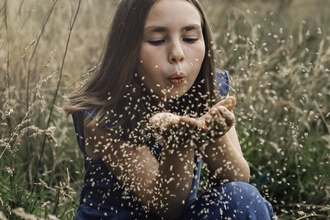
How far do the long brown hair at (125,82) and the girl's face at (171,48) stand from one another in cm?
5

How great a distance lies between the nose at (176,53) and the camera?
208cm

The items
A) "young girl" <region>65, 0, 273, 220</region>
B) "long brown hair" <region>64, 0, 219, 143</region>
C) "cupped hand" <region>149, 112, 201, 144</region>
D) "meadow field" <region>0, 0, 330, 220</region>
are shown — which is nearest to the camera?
"cupped hand" <region>149, 112, 201, 144</region>

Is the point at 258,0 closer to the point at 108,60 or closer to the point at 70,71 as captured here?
the point at 70,71

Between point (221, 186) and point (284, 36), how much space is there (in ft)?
11.5

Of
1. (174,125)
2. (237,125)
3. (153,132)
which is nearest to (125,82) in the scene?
(153,132)

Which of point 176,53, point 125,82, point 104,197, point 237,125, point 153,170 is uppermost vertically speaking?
point 176,53

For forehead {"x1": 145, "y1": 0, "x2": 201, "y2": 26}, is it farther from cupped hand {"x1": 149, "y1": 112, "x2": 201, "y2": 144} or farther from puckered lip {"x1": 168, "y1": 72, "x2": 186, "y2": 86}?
cupped hand {"x1": 149, "y1": 112, "x2": 201, "y2": 144}

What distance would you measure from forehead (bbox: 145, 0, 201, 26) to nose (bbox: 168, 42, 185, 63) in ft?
0.27

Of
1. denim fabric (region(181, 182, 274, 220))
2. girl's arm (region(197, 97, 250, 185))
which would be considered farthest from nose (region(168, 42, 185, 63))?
denim fabric (region(181, 182, 274, 220))

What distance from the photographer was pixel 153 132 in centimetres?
223

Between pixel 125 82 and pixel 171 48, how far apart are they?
27 cm

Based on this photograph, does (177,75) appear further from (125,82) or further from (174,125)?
(174,125)

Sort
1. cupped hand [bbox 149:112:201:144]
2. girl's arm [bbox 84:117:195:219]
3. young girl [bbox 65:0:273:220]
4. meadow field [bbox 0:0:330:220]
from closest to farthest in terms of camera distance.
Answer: cupped hand [bbox 149:112:201:144] < girl's arm [bbox 84:117:195:219] < young girl [bbox 65:0:273:220] < meadow field [bbox 0:0:330:220]

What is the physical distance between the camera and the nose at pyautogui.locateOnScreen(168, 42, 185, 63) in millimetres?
2078
